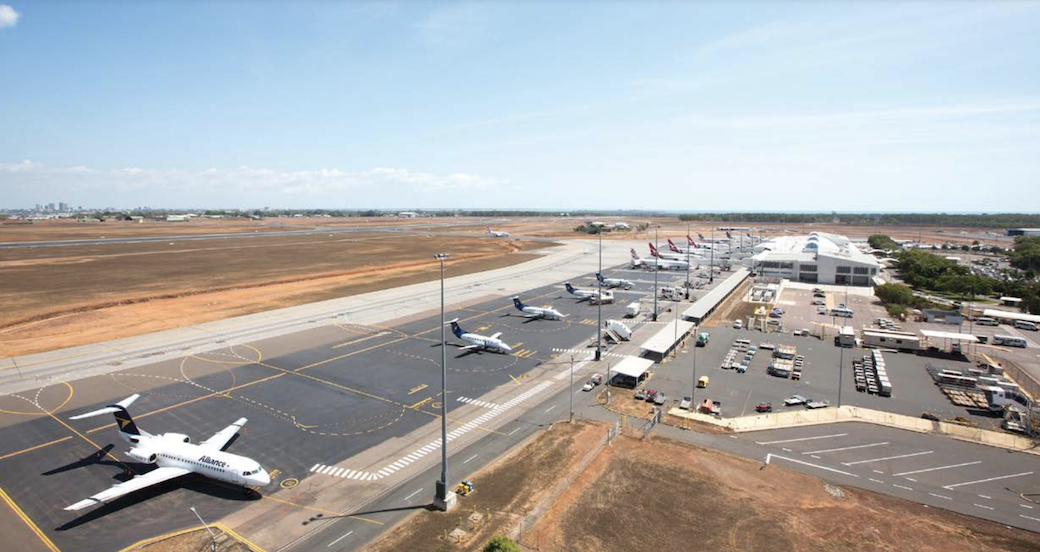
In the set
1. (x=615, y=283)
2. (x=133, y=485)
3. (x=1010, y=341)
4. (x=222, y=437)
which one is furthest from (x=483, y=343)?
(x=1010, y=341)

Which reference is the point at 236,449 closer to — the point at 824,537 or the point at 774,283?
A: the point at 824,537

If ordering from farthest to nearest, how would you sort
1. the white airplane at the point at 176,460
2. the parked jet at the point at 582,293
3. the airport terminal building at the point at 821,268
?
the airport terminal building at the point at 821,268, the parked jet at the point at 582,293, the white airplane at the point at 176,460

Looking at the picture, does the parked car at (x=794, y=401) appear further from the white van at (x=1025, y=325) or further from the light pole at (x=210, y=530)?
the white van at (x=1025, y=325)

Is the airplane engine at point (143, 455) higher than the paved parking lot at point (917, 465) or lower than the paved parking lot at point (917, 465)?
higher

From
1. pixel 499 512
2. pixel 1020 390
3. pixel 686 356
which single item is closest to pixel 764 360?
pixel 686 356

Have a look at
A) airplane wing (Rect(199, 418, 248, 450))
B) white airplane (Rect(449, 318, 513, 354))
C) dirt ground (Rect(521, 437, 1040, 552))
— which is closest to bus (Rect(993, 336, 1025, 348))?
dirt ground (Rect(521, 437, 1040, 552))

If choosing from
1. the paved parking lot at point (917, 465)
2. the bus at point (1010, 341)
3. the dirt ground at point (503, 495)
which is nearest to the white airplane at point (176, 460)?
the dirt ground at point (503, 495)
